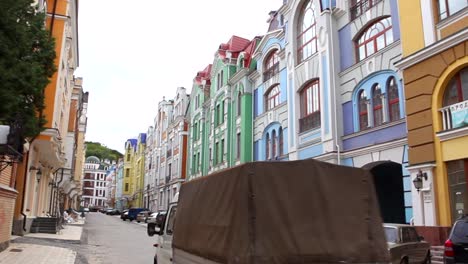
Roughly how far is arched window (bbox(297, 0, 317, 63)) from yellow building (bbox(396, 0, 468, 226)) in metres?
7.24

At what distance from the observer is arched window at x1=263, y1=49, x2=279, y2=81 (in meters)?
28.6

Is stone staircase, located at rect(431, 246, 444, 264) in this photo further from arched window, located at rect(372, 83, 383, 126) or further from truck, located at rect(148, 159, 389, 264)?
truck, located at rect(148, 159, 389, 264)

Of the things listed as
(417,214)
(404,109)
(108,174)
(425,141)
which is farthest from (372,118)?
(108,174)

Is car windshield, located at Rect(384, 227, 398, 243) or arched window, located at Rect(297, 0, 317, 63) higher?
arched window, located at Rect(297, 0, 317, 63)

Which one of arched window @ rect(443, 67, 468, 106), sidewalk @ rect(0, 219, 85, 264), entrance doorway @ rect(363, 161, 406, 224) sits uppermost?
arched window @ rect(443, 67, 468, 106)

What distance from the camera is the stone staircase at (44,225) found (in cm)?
2470

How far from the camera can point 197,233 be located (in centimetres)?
639

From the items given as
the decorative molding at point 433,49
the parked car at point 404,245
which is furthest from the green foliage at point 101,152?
the parked car at point 404,245

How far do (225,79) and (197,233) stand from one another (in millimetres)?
31536

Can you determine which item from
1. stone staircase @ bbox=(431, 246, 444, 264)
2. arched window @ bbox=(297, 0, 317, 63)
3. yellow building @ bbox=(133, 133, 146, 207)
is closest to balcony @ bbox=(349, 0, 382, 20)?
arched window @ bbox=(297, 0, 317, 63)

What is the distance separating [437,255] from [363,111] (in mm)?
7704

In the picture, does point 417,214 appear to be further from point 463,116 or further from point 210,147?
point 210,147

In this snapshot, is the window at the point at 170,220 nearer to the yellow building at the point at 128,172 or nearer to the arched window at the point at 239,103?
the arched window at the point at 239,103

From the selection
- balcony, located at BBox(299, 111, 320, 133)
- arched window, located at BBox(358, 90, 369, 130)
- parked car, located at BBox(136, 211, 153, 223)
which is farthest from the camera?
parked car, located at BBox(136, 211, 153, 223)
